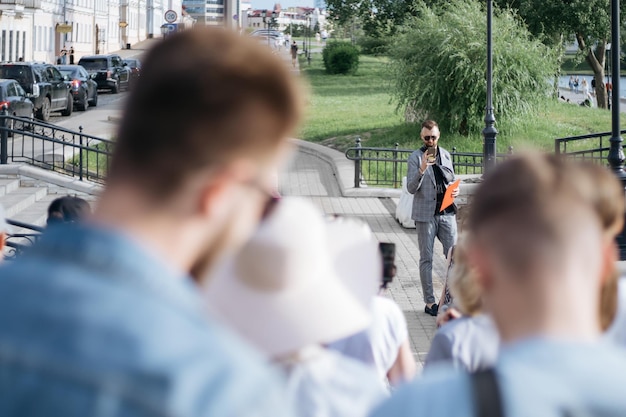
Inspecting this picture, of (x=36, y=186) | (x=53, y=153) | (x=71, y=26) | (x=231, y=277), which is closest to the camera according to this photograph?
(x=231, y=277)

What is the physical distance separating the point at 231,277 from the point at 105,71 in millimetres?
43464

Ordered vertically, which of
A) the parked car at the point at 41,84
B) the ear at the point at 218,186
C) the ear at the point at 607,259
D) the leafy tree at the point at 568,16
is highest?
the leafy tree at the point at 568,16

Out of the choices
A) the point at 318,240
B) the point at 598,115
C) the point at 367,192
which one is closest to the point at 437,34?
the point at 367,192

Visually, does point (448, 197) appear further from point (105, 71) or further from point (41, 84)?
point (105, 71)

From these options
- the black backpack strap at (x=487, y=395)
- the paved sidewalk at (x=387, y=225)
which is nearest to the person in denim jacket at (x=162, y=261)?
the black backpack strap at (x=487, y=395)

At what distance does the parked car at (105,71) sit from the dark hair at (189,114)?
142ft

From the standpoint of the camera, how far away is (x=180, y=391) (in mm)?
1330

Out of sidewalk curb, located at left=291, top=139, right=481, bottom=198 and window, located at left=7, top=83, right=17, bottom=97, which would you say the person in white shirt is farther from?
window, located at left=7, top=83, right=17, bottom=97

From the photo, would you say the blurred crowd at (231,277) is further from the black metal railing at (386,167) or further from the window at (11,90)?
the window at (11,90)

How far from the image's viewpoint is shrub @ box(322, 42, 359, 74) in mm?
58938

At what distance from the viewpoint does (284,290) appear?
2039 mm

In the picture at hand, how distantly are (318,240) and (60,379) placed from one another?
2.85 ft

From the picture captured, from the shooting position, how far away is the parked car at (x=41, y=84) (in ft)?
97.5

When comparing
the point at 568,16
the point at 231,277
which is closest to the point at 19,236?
the point at 231,277
